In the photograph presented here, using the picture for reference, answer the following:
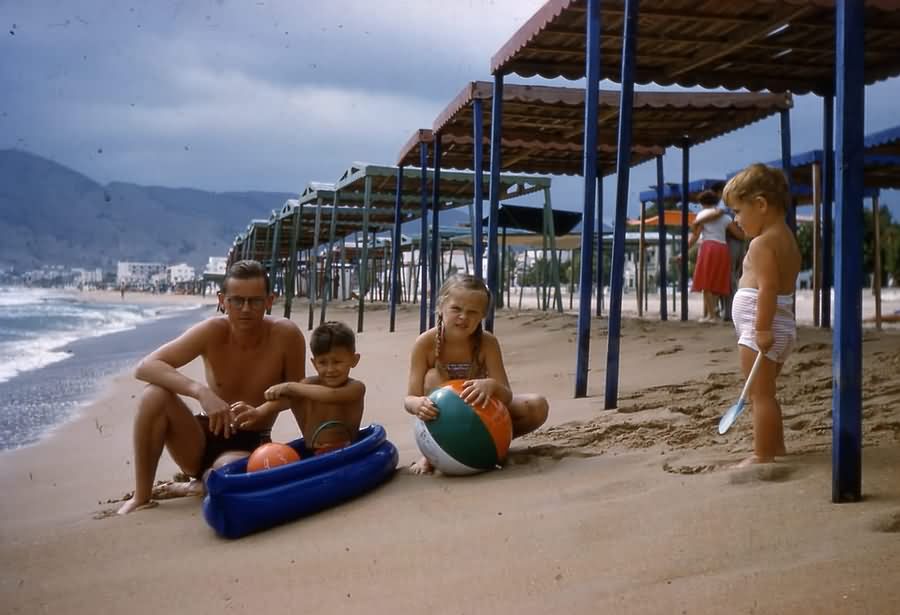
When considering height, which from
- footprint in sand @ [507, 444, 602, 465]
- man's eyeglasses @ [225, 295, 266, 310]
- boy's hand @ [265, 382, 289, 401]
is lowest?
footprint in sand @ [507, 444, 602, 465]

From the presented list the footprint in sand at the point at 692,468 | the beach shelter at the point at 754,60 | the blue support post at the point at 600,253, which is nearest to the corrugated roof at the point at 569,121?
the beach shelter at the point at 754,60

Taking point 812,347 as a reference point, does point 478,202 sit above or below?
above

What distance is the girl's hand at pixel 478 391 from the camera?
3424 mm

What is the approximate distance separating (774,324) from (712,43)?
3651mm

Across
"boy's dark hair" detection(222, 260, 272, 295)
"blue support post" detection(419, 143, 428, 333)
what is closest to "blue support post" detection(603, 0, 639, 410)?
"boy's dark hair" detection(222, 260, 272, 295)

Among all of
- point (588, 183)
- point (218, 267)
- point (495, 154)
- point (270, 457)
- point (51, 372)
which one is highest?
point (218, 267)

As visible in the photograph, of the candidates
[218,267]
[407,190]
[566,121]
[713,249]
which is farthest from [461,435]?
[218,267]

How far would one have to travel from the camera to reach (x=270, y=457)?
332 cm

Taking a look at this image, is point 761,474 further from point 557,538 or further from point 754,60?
point 754,60

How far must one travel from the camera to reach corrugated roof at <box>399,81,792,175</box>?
742cm

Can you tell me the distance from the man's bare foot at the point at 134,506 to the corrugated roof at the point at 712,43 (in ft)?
12.8

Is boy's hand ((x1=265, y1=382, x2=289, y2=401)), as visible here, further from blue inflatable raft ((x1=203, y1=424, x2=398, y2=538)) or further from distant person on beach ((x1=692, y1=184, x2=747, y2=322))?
distant person on beach ((x1=692, y1=184, x2=747, y2=322))

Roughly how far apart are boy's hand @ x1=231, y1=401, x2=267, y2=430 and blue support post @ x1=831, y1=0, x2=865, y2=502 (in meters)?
2.37

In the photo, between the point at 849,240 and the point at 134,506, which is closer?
the point at 849,240
